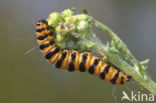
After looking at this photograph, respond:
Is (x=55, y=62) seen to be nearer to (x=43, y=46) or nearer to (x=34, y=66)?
(x=43, y=46)

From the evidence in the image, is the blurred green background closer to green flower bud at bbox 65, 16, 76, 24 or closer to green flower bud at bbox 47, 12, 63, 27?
green flower bud at bbox 47, 12, 63, 27

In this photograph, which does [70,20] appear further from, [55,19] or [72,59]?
[72,59]

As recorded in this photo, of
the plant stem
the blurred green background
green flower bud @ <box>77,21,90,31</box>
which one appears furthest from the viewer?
the blurred green background

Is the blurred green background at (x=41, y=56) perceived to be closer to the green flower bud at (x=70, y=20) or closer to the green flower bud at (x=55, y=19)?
the green flower bud at (x=55, y=19)

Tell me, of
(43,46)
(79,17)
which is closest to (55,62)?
(43,46)

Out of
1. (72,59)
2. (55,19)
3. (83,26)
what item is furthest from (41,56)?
(83,26)

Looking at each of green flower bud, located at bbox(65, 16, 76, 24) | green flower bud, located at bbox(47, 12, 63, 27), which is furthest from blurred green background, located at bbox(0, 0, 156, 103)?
green flower bud, located at bbox(65, 16, 76, 24)

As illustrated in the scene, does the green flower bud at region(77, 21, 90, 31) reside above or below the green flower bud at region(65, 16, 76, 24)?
below
